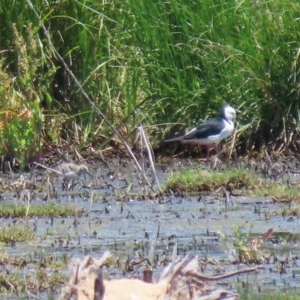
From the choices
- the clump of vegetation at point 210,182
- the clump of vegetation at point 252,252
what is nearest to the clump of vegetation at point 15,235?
the clump of vegetation at point 252,252

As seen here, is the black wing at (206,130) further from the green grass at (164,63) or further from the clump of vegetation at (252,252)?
the clump of vegetation at (252,252)

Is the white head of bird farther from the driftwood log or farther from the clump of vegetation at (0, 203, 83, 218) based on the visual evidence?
the driftwood log

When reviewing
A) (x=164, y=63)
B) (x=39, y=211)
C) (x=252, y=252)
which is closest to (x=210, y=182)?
(x=39, y=211)

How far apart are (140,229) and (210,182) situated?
1.48 metres

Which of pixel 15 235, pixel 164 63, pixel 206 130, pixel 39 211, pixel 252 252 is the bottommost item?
pixel 206 130

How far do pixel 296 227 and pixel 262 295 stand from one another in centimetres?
208

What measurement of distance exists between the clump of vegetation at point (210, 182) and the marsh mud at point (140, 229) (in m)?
0.10

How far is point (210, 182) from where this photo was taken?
31.9 ft

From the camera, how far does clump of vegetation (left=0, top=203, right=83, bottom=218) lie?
28.5 ft

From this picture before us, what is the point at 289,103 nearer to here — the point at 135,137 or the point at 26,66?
the point at 135,137

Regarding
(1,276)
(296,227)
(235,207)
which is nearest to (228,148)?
(235,207)

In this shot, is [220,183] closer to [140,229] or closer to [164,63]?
[140,229]

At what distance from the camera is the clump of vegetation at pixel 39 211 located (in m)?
8.69

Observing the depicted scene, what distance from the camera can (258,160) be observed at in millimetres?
11297
